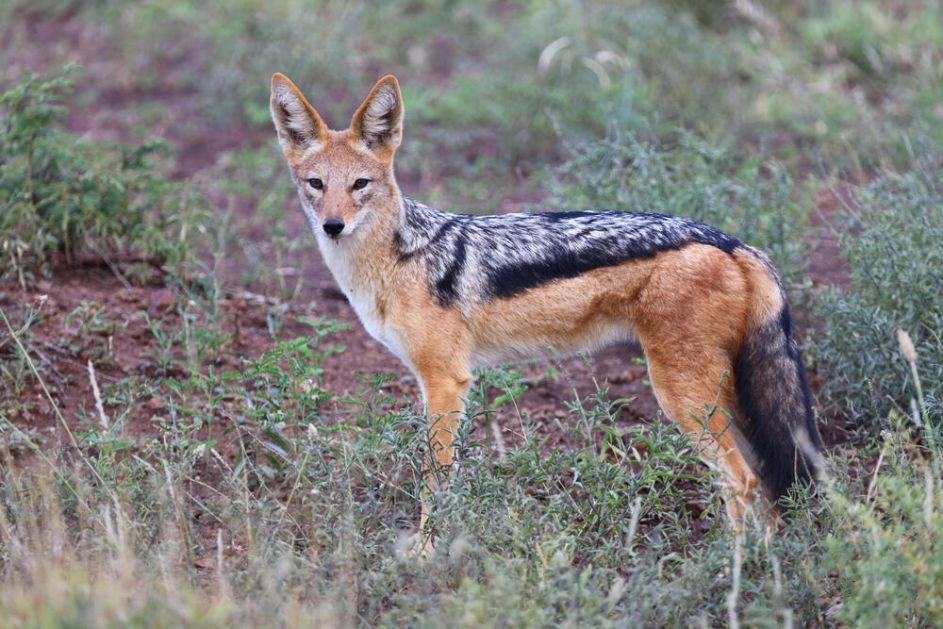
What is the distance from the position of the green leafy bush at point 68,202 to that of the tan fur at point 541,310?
1.80 m

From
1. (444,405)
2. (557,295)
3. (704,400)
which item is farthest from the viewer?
(557,295)

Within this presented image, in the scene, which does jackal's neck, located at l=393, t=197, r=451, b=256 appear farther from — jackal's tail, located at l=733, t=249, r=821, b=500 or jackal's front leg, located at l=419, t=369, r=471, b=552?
jackal's tail, located at l=733, t=249, r=821, b=500

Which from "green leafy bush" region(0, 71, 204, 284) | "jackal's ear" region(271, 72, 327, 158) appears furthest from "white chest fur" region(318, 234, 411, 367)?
"green leafy bush" region(0, 71, 204, 284)

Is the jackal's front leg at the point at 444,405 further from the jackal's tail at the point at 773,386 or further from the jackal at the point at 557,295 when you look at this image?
the jackal's tail at the point at 773,386

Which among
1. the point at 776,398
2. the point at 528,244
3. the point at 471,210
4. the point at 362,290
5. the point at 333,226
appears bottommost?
the point at 471,210

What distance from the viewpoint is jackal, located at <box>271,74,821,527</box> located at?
17.5 feet

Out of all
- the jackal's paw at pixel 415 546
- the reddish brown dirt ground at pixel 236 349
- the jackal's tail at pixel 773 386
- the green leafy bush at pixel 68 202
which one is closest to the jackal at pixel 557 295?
the jackal's tail at pixel 773 386

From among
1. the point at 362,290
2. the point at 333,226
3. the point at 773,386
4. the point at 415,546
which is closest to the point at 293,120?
the point at 333,226

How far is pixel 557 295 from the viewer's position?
5621 millimetres

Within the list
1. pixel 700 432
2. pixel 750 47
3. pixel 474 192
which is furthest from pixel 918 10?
pixel 700 432

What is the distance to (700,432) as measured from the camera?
209 inches

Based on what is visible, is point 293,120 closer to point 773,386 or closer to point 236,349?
point 236,349

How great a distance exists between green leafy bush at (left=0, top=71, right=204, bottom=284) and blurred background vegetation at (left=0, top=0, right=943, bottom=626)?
3 centimetres

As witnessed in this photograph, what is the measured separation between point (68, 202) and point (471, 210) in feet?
11.1
